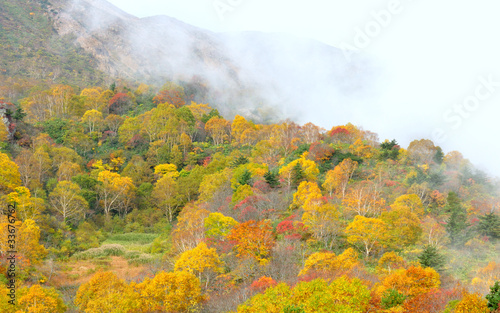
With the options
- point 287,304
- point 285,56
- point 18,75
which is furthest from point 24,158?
point 285,56

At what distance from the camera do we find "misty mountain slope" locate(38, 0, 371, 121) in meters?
116

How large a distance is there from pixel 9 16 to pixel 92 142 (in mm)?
74941

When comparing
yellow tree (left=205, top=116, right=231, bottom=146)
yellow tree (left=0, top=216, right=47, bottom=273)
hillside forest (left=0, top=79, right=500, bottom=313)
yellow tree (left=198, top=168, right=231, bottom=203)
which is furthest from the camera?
yellow tree (left=205, top=116, right=231, bottom=146)

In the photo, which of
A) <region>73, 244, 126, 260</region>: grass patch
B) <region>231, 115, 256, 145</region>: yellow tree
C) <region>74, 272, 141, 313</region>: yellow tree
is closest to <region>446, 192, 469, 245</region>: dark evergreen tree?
<region>74, 272, 141, 313</region>: yellow tree

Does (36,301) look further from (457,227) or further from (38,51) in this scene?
(38,51)

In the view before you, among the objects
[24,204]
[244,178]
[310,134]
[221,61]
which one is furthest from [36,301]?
[221,61]

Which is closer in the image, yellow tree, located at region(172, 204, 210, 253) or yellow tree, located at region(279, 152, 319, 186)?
yellow tree, located at region(172, 204, 210, 253)

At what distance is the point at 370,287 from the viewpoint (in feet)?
71.2

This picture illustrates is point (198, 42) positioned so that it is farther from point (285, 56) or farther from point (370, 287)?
point (370, 287)

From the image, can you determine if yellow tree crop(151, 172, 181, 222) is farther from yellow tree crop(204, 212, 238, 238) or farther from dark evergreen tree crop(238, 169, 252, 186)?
yellow tree crop(204, 212, 238, 238)

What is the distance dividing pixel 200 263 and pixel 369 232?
15.1 metres

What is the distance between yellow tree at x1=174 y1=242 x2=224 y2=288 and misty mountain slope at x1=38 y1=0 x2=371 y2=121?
87.8 metres

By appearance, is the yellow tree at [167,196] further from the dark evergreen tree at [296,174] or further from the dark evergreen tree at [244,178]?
the dark evergreen tree at [296,174]

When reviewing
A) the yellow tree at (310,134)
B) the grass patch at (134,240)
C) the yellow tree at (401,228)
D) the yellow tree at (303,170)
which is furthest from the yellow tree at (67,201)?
the yellow tree at (310,134)
